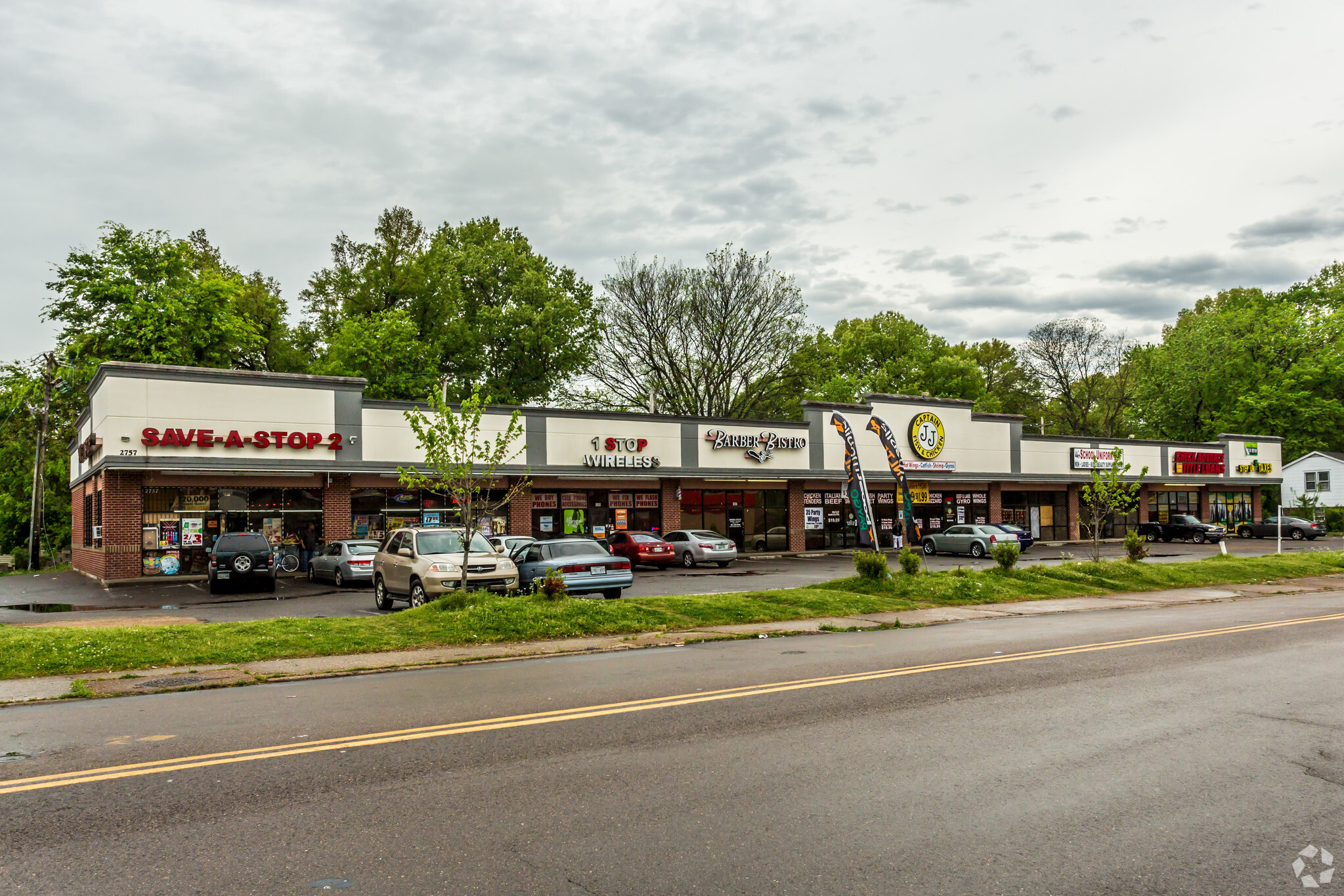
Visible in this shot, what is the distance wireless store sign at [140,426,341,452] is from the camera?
86.4 feet

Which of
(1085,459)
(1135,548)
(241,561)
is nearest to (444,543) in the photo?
(241,561)

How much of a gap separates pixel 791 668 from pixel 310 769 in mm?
6205

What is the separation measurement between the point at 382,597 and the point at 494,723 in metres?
11.8

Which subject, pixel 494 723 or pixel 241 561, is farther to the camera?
pixel 241 561

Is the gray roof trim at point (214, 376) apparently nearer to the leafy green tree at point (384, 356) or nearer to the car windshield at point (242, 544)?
the car windshield at point (242, 544)

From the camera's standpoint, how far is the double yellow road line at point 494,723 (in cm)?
652

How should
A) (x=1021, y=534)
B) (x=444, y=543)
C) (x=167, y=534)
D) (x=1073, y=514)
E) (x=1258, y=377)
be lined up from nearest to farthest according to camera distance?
(x=444, y=543), (x=167, y=534), (x=1021, y=534), (x=1073, y=514), (x=1258, y=377)

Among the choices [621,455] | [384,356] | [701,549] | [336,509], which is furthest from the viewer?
[384,356]

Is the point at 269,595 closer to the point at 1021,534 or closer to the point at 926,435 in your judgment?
the point at 1021,534

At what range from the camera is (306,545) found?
1161 inches

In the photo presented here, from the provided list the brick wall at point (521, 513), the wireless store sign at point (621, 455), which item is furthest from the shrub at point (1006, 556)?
the brick wall at point (521, 513)

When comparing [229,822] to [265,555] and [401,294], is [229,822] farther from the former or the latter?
[401,294]

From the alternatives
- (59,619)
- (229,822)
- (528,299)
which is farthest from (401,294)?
(229,822)

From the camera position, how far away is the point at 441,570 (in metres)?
17.1
